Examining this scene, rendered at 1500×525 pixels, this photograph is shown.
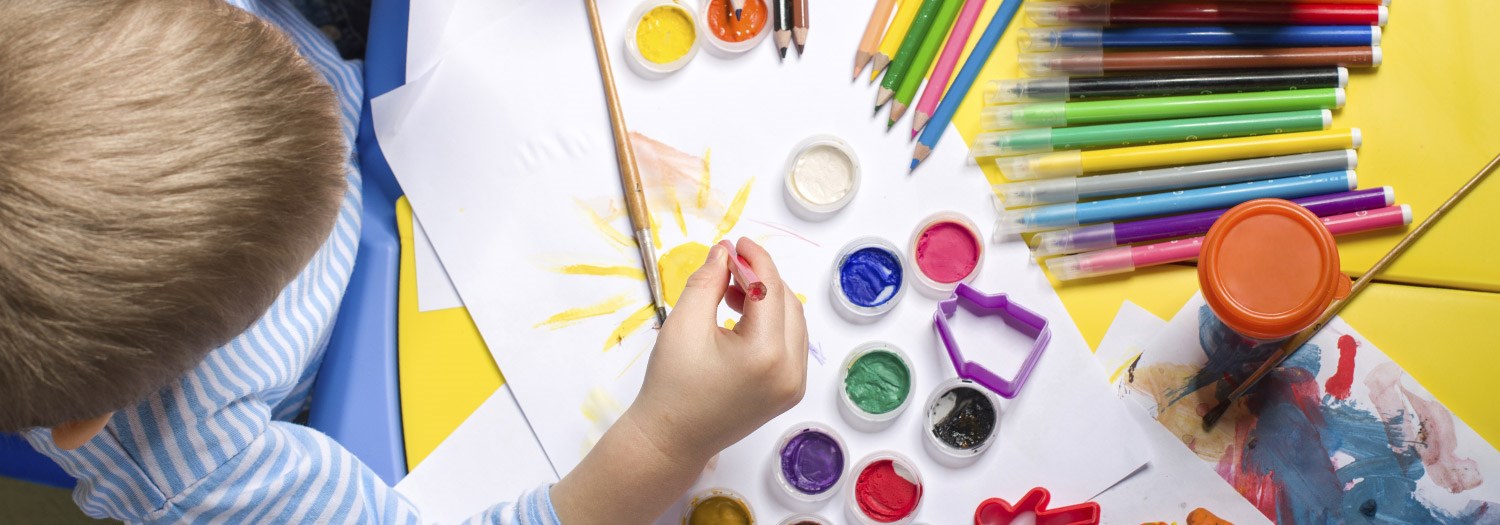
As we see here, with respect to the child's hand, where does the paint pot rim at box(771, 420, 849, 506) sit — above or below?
below

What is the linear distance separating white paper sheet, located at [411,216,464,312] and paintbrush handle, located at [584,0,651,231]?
0.15 m

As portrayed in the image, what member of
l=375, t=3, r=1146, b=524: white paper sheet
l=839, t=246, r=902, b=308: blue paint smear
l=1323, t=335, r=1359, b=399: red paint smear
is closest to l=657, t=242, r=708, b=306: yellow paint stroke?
l=375, t=3, r=1146, b=524: white paper sheet

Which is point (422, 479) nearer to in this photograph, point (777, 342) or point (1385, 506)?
point (777, 342)

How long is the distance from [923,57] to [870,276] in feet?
0.57

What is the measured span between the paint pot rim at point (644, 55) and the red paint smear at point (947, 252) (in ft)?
0.75

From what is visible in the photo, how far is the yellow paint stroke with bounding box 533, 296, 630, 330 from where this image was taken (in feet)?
2.30

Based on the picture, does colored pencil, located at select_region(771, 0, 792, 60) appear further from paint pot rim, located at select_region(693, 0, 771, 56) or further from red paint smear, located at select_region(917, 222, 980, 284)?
red paint smear, located at select_region(917, 222, 980, 284)

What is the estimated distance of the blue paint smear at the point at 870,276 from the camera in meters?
0.71

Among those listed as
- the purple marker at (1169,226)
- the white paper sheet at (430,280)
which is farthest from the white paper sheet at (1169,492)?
the white paper sheet at (430,280)

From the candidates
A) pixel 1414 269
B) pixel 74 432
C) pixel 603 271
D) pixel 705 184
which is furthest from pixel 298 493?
pixel 1414 269

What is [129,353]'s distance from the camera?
48cm

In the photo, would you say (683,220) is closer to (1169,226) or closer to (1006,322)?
(1006,322)

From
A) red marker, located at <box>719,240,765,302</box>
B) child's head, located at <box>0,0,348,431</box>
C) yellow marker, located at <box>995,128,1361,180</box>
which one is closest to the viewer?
child's head, located at <box>0,0,348,431</box>

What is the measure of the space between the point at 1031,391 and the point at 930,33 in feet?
0.93
